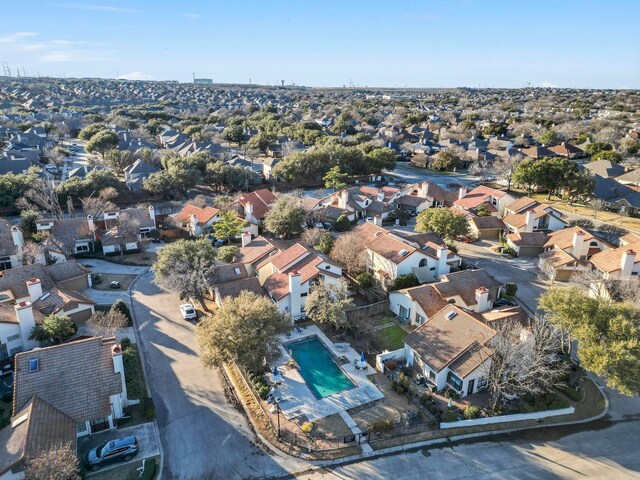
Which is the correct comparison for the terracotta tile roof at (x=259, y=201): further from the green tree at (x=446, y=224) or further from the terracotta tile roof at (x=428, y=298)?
the terracotta tile roof at (x=428, y=298)

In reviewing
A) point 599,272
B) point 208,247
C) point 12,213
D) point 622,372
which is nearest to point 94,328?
point 208,247

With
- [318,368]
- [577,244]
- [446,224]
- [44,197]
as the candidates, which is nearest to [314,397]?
[318,368]

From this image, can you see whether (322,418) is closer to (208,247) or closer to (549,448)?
(549,448)

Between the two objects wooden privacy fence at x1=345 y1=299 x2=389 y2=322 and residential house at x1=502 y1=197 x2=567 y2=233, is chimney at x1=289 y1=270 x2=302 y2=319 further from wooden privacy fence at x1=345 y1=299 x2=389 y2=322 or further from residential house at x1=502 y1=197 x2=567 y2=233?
residential house at x1=502 y1=197 x2=567 y2=233

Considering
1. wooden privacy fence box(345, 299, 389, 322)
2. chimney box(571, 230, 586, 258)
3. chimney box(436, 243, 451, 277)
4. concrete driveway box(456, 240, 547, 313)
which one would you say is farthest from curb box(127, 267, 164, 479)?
chimney box(571, 230, 586, 258)

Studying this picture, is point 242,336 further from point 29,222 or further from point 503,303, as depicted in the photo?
point 29,222

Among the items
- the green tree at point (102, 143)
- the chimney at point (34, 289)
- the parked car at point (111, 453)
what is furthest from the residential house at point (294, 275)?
the green tree at point (102, 143)
